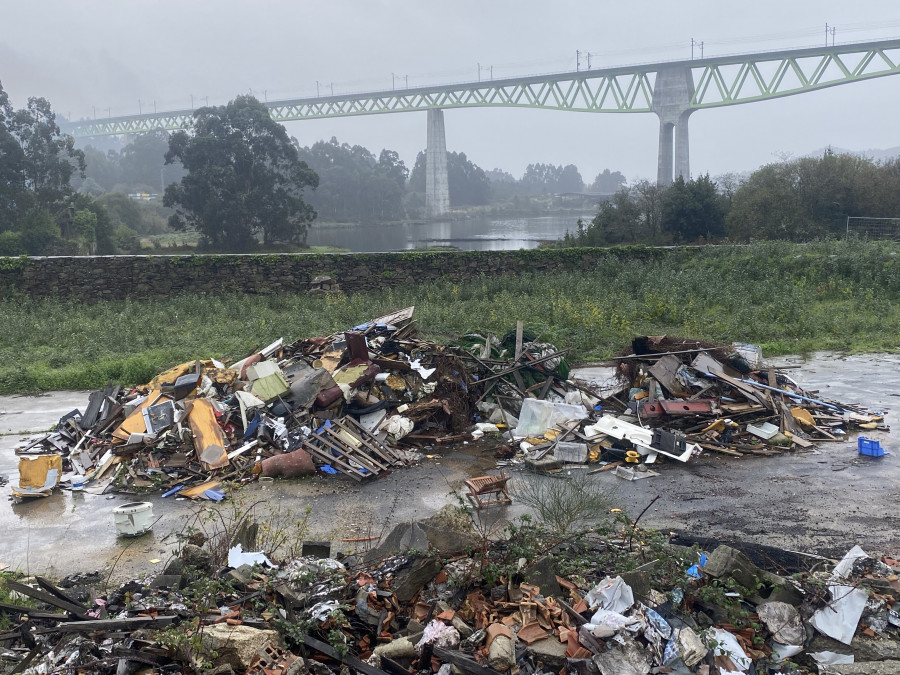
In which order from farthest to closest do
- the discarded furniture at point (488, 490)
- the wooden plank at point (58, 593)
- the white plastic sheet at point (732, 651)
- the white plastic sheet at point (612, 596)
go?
the discarded furniture at point (488, 490)
the wooden plank at point (58, 593)
the white plastic sheet at point (612, 596)
the white plastic sheet at point (732, 651)

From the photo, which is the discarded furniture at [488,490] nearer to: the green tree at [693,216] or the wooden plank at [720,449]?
the wooden plank at [720,449]

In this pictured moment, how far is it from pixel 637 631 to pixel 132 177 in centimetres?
10933

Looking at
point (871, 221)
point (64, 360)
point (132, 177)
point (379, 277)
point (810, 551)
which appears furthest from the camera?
point (132, 177)

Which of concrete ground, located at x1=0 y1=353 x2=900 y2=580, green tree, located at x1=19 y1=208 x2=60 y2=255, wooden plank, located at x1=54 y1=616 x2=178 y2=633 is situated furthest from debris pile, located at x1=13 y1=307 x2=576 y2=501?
green tree, located at x1=19 y1=208 x2=60 y2=255

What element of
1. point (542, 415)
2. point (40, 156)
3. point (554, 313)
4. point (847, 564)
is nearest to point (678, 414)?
point (542, 415)

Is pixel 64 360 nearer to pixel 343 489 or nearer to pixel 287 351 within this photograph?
pixel 287 351

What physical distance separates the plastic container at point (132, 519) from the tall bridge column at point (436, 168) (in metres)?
70.8

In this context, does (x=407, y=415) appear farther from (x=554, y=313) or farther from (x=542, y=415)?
(x=554, y=313)

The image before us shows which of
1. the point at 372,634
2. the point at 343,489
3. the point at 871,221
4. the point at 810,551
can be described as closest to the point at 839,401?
the point at 810,551

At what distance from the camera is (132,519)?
Result: 22.1 ft

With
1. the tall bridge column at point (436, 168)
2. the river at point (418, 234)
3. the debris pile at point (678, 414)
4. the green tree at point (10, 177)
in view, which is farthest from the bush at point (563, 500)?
the tall bridge column at point (436, 168)

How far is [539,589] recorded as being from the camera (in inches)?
190

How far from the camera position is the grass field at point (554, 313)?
14.1 metres

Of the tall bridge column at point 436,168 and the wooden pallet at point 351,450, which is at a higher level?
the tall bridge column at point 436,168
